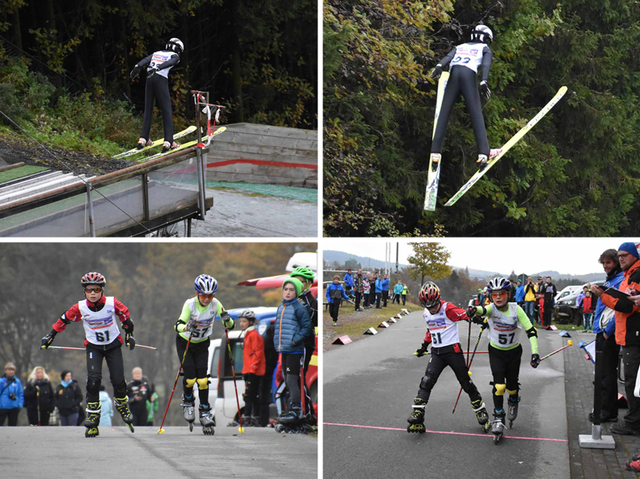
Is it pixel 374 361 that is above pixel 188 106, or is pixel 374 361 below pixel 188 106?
below

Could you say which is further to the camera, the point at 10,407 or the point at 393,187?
the point at 393,187

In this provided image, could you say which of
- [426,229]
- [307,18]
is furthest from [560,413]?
[307,18]

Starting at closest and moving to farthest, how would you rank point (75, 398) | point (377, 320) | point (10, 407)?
point (10, 407)
point (75, 398)
point (377, 320)

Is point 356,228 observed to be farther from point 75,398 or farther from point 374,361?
point 75,398

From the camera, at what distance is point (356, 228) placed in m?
11.1

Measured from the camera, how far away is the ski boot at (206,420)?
7285mm

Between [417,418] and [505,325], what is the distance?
3.89 feet

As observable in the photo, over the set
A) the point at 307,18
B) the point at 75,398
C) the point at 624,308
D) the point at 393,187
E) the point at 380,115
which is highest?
the point at 307,18

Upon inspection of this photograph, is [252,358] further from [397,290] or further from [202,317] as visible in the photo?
[397,290]

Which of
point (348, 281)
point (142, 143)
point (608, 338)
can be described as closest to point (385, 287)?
point (348, 281)

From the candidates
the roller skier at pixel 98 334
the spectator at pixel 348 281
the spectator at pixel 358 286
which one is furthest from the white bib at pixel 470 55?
the spectator at pixel 358 286

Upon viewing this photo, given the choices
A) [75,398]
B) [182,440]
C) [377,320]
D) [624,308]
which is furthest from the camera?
[377,320]

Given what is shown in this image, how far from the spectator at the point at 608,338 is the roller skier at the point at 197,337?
3601 mm

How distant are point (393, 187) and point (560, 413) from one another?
4.94m
